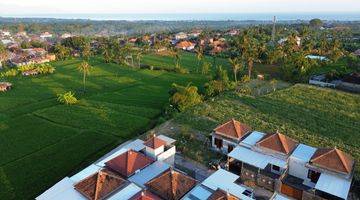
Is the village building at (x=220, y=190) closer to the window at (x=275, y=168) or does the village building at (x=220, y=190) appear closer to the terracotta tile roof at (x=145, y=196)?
the terracotta tile roof at (x=145, y=196)

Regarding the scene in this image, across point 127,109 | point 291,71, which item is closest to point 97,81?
point 127,109

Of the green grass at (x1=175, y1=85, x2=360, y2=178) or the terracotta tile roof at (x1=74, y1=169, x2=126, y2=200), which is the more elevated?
the terracotta tile roof at (x1=74, y1=169, x2=126, y2=200)

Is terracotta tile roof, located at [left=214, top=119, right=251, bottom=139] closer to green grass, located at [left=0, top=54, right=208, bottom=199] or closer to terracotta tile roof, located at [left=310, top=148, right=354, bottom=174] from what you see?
terracotta tile roof, located at [left=310, top=148, right=354, bottom=174]

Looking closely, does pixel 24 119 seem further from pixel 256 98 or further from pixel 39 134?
pixel 256 98

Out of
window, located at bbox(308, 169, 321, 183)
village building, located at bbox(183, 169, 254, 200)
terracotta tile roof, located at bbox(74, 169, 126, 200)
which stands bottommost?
window, located at bbox(308, 169, 321, 183)

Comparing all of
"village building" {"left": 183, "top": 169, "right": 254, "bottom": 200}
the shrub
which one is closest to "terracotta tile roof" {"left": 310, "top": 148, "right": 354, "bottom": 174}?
"village building" {"left": 183, "top": 169, "right": 254, "bottom": 200}

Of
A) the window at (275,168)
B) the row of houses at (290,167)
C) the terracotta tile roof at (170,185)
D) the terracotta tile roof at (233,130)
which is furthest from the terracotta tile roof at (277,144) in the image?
the terracotta tile roof at (170,185)
